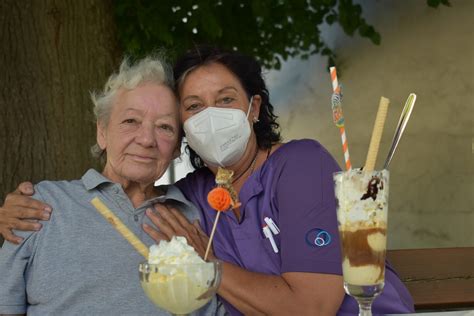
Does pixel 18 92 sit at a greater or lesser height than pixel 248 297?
greater

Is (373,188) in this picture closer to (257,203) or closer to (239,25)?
(257,203)

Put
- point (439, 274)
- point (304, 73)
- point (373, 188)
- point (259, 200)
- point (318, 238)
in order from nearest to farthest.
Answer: point (373, 188) → point (318, 238) → point (259, 200) → point (439, 274) → point (304, 73)

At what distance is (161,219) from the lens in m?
2.80

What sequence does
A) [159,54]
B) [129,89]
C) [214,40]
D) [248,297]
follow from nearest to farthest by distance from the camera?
1. [248,297]
2. [129,89]
3. [159,54]
4. [214,40]

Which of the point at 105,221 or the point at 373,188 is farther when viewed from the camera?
the point at 105,221

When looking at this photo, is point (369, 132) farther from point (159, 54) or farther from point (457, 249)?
point (159, 54)

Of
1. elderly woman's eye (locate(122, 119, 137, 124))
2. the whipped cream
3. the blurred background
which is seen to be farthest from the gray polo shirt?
the blurred background

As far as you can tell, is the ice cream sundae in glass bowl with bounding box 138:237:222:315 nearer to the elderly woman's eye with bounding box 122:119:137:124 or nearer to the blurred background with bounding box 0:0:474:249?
the elderly woman's eye with bounding box 122:119:137:124

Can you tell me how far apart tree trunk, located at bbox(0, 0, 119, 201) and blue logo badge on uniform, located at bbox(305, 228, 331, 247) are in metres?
2.04

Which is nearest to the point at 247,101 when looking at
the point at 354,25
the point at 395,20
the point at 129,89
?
the point at 129,89

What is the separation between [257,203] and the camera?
2.83m

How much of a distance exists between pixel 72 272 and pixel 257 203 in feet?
2.31

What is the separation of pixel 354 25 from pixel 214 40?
106 cm

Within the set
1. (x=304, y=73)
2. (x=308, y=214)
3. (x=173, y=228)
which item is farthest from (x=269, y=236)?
(x=304, y=73)
